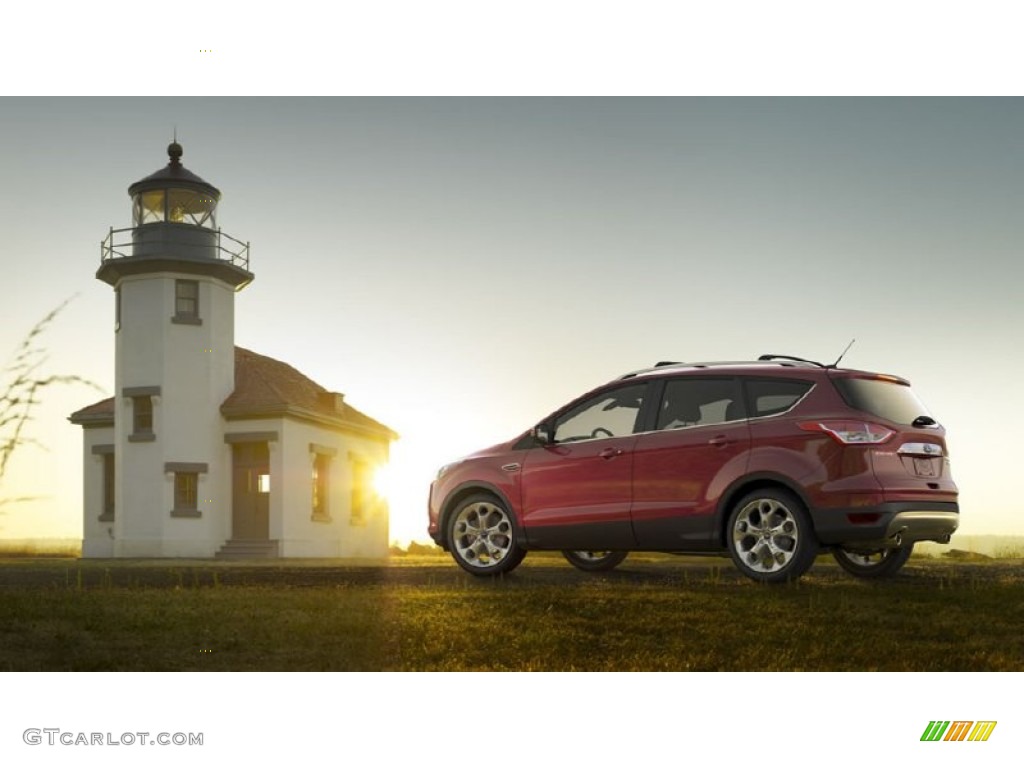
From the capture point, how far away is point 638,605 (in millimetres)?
7473

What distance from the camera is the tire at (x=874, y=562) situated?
8.73m

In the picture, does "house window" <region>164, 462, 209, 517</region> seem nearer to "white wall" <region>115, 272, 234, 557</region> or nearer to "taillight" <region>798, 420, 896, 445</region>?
"white wall" <region>115, 272, 234, 557</region>

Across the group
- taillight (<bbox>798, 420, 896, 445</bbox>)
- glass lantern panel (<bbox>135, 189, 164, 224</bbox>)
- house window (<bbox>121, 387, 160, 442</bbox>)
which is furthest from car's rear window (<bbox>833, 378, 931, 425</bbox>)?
glass lantern panel (<bbox>135, 189, 164, 224</bbox>)

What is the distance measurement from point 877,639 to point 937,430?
2.15 metres

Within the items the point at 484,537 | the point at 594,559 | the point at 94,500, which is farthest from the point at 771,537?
the point at 94,500

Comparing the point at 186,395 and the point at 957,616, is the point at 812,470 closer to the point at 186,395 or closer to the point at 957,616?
the point at 957,616

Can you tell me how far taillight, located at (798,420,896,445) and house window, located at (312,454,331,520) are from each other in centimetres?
1638

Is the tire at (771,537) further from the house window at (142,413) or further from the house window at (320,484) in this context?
the house window at (142,413)

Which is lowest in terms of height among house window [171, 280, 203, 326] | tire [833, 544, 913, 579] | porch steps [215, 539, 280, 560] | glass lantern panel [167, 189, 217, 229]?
porch steps [215, 539, 280, 560]

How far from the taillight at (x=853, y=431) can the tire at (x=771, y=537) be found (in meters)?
0.53

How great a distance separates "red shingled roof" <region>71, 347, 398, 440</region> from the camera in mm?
22578

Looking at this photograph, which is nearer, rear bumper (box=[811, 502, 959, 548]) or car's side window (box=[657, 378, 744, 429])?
rear bumper (box=[811, 502, 959, 548])

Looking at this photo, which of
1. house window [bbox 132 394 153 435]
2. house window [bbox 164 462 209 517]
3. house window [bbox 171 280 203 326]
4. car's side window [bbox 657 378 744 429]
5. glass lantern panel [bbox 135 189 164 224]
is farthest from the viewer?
glass lantern panel [bbox 135 189 164 224]
